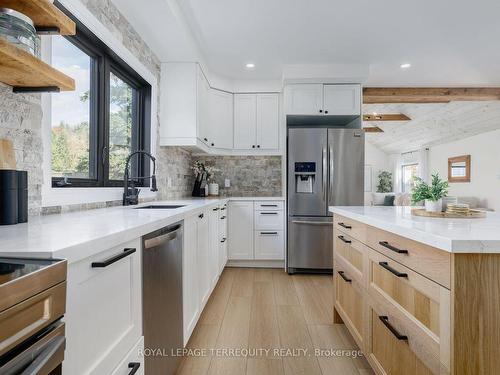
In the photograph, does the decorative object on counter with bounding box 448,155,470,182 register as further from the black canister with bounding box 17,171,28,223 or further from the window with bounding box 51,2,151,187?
the black canister with bounding box 17,171,28,223

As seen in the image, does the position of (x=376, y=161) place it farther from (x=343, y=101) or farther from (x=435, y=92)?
(x=343, y=101)

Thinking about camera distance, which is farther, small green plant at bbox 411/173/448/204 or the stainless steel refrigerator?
the stainless steel refrigerator

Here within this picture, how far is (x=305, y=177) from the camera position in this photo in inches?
142

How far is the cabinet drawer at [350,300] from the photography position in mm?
1697

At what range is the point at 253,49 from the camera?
3.25m

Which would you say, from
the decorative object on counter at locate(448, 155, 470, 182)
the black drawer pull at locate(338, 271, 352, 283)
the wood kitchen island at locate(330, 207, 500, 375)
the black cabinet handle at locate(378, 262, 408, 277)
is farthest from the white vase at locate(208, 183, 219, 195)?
the decorative object on counter at locate(448, 155, 470, 182)

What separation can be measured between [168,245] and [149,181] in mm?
1500

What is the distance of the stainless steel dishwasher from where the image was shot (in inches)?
47.1

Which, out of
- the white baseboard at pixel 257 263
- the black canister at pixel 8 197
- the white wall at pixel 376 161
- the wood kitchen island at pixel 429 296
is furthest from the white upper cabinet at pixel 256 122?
the white wall at pixel 376 161

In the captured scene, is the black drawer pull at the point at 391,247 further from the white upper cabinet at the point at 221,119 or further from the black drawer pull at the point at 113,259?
the white upper cabinet at the point at 221,119

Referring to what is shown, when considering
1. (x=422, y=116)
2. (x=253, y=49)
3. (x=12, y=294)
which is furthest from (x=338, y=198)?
(x=422, y=116)

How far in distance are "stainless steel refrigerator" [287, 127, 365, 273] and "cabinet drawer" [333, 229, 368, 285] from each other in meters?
1.30

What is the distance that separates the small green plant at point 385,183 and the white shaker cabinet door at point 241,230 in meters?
8.59

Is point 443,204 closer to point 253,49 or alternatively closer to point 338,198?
point 338,198
